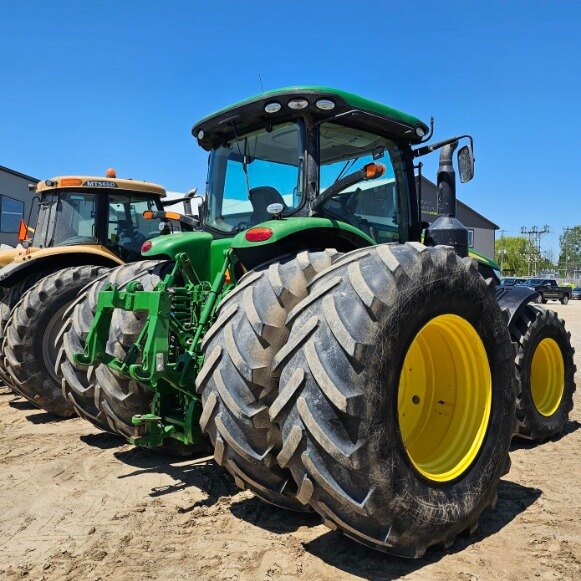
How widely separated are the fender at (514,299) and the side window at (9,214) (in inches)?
754

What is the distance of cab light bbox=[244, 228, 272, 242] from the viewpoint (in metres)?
3.19

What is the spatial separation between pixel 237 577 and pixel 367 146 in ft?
9.50

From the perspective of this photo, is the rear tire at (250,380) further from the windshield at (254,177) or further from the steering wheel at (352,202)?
the steering wheel at (352,202)

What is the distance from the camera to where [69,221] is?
25.6ft

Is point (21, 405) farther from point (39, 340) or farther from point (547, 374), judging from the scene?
point (547, 374)

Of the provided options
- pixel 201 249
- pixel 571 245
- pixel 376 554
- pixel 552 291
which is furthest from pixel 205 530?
pixel 571 245

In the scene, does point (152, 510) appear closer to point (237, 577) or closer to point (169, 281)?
point (237, 577)

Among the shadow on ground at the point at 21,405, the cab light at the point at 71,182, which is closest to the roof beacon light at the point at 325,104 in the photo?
the shadow on ground at the point at 21,405

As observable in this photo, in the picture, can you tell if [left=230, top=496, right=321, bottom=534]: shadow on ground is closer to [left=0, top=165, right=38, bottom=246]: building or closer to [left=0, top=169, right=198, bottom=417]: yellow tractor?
[left=0, top=169, right=198, bottom=417]: yellow tractor

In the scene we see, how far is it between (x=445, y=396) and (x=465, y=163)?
1.77 meters

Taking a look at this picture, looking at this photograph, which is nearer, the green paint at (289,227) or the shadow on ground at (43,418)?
the green paint at (289,227)

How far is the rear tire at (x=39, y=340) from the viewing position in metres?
6.06

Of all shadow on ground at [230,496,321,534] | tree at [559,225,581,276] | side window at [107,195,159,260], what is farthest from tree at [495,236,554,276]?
shadow on ground at [230,496,321,534]

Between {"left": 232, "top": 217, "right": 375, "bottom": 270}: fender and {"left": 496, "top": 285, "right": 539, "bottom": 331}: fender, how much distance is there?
1.86 meters
